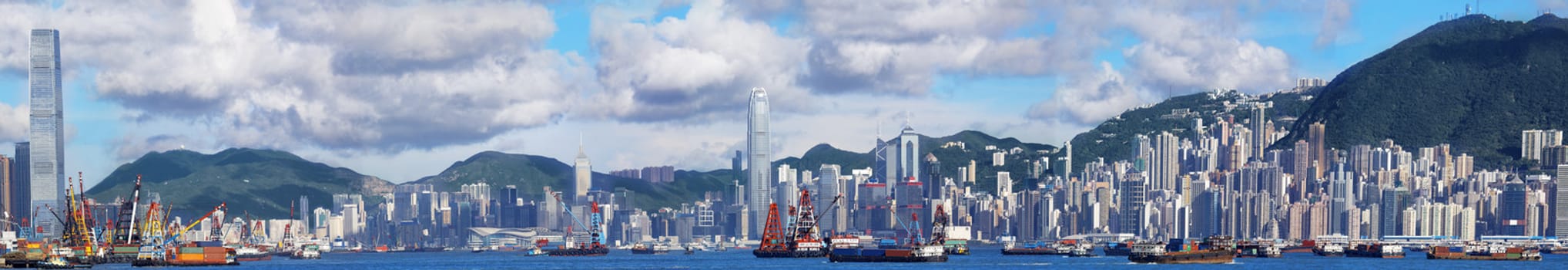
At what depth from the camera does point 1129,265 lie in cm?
18762

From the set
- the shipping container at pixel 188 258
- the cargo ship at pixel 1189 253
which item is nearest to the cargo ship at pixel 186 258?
the shipping container at pixel 188 258

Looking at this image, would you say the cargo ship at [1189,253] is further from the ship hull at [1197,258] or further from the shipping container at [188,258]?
the shipping container at [188,258]

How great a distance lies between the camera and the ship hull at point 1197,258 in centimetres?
17950

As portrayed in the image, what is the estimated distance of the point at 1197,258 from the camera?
180500 mm

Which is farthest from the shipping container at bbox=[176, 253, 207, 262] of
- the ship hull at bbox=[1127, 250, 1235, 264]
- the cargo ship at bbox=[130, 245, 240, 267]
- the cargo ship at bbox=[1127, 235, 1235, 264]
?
the ship hull at bbox=[1127, 250, 1235, 264]

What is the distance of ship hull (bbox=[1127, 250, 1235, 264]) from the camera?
17950cm

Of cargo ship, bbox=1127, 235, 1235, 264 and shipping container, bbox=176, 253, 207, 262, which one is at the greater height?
cargo ship, bbox=1127, 235, 1235, 264

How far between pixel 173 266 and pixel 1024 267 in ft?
303

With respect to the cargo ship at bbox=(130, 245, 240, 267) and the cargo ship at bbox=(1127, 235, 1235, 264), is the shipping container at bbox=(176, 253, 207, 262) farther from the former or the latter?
the cargo ship at bbox=(1127, 235, 1235, 264)

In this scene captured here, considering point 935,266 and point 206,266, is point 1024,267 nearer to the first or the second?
point 935,266

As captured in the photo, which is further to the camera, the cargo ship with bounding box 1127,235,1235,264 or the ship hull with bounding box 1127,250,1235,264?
the cargo ship with bounding box 1127,235,1235,264

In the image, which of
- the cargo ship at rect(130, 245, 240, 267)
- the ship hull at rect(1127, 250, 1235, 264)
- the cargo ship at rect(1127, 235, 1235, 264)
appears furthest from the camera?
the cargo ship at rect(130, 245, 240, 267)

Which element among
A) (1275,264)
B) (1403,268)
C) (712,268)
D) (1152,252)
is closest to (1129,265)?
(1152,252)

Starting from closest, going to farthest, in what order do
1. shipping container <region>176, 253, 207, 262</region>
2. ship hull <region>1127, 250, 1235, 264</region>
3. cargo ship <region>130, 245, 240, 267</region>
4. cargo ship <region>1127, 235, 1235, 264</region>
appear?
ship hull <region>1127, 250, 1235, 264</region> < cargo ship <region>1127, 235, 1235, 264</region> < cargo ship <region>130, 245, 240, 267</region> < shipping container <region>176, 253, 207, 262</region>
